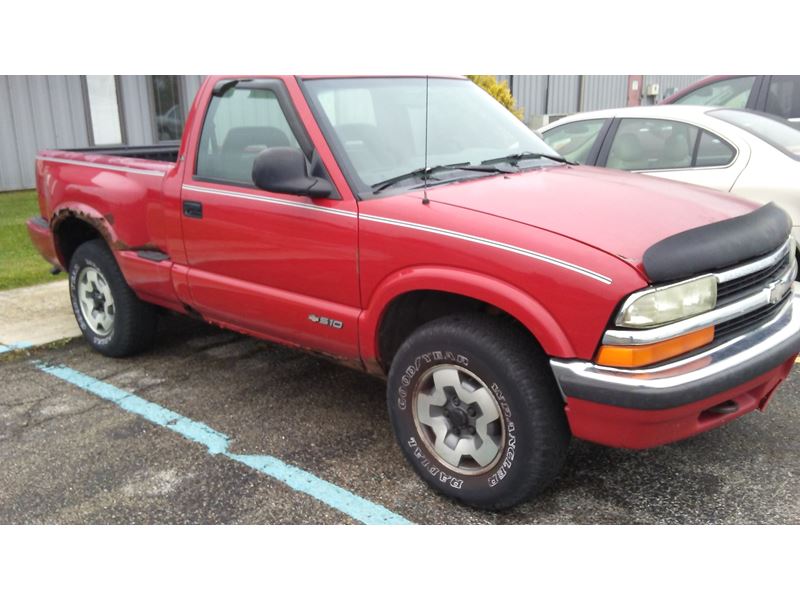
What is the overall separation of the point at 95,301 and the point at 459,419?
10.3 ft

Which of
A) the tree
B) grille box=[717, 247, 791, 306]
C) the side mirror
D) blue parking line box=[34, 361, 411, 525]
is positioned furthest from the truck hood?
the tree

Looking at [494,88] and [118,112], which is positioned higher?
[494,88]

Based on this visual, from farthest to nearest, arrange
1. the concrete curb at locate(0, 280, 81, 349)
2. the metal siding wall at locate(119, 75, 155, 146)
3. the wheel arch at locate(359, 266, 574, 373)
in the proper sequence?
1. the metal siding wall at locate(119, 75, 155, 146)
2. the concrete curb at locate(0, 280, 81, 349)
3. the wheel arch at locate(359, 266, 574, 373)

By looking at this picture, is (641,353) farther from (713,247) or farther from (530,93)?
(530,93)

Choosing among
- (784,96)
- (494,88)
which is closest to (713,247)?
(784,96)

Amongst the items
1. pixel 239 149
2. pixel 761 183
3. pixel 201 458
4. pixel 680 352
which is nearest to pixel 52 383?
pixel 201 458

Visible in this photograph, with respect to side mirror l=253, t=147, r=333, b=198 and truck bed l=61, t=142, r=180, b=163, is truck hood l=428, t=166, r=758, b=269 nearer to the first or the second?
side mirror l=253, t=147, r=333, b=198

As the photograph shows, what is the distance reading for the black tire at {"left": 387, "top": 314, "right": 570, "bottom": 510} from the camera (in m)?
2.81

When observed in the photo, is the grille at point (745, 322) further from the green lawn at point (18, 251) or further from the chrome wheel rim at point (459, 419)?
the green lawn at point (18, 251)

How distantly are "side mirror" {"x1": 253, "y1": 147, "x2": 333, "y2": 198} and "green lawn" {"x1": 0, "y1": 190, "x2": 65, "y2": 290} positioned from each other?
14.5 feet

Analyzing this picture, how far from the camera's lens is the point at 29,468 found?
3537mm

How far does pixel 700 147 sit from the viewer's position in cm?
534

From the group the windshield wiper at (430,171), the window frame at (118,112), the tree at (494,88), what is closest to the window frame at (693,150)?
the windshield wiper at (430,171)

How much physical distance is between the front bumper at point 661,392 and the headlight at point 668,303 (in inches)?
6.8
